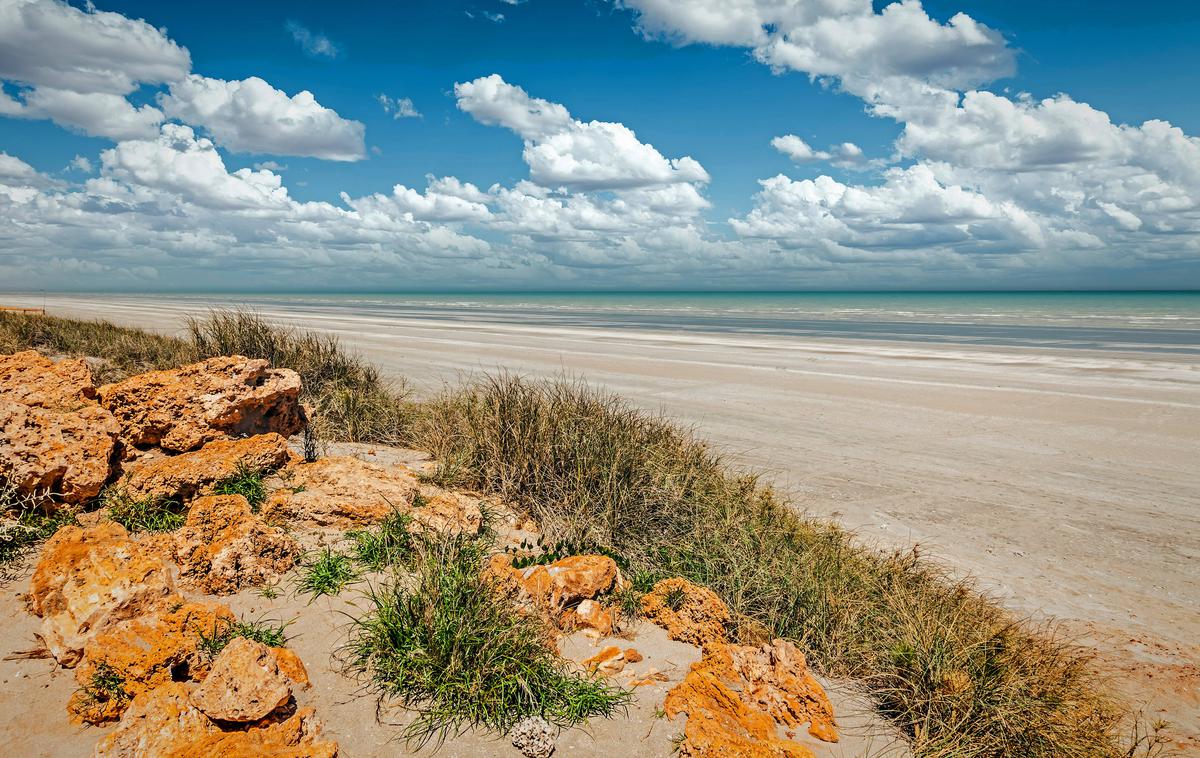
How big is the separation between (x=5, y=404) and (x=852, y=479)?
7.92 m

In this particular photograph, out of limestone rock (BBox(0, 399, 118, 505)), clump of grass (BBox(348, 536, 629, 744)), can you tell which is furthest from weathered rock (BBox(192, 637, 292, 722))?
limestone rock (BBox(0, 399, 118, 505))

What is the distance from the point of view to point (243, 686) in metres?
3.13

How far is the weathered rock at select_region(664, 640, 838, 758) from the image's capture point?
321 cm

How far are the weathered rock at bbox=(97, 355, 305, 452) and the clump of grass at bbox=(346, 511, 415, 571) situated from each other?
6.93 feet

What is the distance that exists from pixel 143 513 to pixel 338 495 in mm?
1332

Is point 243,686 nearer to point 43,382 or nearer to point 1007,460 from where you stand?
point 43,382

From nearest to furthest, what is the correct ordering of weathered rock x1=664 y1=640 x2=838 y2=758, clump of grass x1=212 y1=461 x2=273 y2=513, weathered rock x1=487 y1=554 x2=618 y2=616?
1. weathered rock x1=664 y1=640 x2=838 y2=758
2. weathered rock x1=487 y1=554 x2=618 y2=616
3. clump of grass x1=212 y1=461 x2=273 y2=513

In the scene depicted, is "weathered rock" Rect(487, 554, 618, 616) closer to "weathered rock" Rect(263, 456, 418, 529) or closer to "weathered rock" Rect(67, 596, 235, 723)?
"weathered rock" Rect(263, 456, 418, 529)

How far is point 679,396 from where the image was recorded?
13836 millimetres

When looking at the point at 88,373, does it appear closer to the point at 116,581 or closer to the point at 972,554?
the point at 116,581

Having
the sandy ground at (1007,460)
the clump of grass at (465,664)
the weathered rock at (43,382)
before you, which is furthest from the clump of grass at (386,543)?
the sandy ground at (1007,460)

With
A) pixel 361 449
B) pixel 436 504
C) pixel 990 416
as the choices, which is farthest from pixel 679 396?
pixel 436 504

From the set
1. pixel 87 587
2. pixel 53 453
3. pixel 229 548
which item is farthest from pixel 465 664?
pixel 53 453

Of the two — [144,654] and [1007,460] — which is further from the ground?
[144,654]
